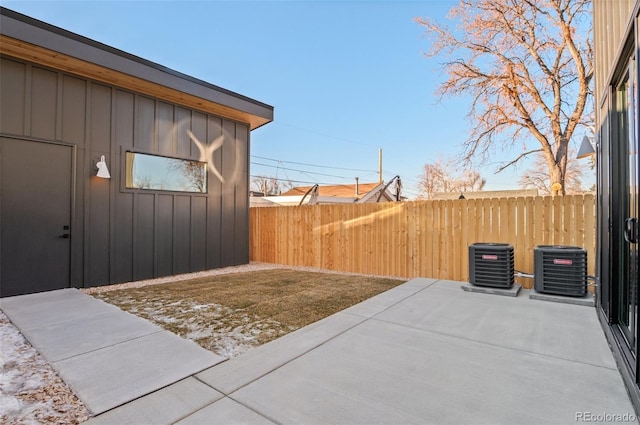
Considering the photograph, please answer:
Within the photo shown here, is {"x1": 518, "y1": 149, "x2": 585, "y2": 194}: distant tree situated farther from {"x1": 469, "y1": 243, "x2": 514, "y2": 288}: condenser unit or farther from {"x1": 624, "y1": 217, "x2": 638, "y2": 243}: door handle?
{"x1": 624, "y1": 217, "x2": 638, "y2": 243}: door handle

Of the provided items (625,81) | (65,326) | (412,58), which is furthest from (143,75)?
(412,58)

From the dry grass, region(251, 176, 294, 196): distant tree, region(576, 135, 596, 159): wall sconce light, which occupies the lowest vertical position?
the dry grass

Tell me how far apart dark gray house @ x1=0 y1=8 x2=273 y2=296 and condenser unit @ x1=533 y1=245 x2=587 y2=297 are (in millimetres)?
6170

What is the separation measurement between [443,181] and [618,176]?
25.4m

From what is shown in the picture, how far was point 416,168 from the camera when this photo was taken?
28.6m

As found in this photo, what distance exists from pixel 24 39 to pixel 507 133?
14750 millimetres

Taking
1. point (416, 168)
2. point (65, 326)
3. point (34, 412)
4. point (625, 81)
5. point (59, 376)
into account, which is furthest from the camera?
point (416, 168)

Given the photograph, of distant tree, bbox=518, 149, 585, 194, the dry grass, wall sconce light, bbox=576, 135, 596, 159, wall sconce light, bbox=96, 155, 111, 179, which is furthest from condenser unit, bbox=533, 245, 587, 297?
distant tree, bbox=518, 149, 585, 194

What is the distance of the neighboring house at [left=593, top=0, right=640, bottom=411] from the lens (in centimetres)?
228

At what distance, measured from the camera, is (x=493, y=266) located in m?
4.61

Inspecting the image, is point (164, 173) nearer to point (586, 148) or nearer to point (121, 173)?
point (121, 173)

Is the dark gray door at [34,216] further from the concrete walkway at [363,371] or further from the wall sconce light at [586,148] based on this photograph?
the wall sconce light at [586,148]

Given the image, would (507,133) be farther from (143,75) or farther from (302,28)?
(143,75)

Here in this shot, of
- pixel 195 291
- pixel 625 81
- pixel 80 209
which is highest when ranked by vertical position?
pixel 625 81
